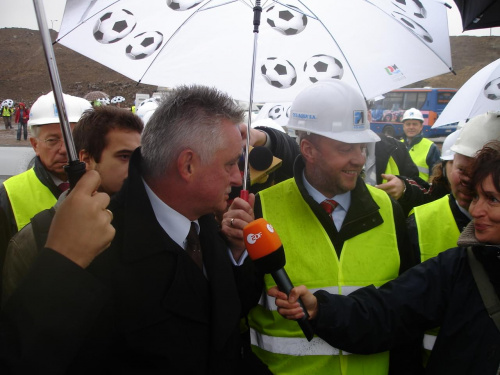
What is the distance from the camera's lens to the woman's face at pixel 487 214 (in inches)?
73.9

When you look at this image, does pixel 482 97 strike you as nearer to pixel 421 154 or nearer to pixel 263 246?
pixel 263 246

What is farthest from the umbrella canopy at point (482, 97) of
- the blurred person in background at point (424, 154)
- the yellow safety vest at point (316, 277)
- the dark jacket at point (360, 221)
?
→ the blurred person in background at point (424, 154)

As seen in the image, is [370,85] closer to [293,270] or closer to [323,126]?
[323,126]

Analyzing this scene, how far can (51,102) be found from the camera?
11.0 ft

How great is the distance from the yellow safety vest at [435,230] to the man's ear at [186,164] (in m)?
1.35

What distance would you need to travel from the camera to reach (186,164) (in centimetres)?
179

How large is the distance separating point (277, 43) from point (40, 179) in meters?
1.85

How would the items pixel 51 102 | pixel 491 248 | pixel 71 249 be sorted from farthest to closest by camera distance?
pixel 51 102 < pixel 491 248 < pixel 71 249

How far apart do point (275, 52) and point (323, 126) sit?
0.78 m

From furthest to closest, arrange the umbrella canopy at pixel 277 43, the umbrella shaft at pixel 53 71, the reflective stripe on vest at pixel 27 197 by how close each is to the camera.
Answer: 1. the reflective stripe on vest at pixel 27 197
2. the umbrella canopy at pixel 277 43
3. the umbrella shaft at pixel 53 71

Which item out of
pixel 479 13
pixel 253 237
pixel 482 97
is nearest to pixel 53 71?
pixel 253 237

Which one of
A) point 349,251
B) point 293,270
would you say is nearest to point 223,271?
point 293,270

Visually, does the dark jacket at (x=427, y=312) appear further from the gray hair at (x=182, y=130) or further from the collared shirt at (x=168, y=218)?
the gray hair at (x=182, y=130)

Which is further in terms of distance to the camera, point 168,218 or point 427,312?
point 427,312
